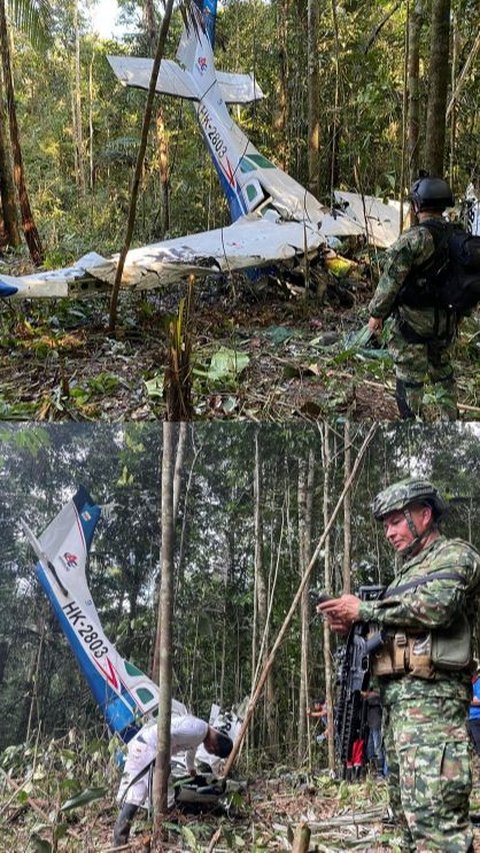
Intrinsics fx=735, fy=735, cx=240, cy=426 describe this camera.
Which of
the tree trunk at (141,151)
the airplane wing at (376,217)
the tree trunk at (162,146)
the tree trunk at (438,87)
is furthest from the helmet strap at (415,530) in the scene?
the tree trunk at (162,146)

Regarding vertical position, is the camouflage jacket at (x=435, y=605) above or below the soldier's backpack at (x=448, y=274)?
below

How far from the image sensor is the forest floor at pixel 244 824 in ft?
7.55

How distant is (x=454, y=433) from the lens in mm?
2850

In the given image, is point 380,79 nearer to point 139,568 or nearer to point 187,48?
point 187,48

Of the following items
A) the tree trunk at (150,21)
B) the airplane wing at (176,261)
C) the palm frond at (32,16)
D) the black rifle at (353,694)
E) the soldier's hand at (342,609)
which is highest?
the tree trunk at (150,21)

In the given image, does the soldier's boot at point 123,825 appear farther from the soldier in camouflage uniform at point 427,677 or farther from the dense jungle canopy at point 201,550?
the soldier in camouflage uniform at point 427,677

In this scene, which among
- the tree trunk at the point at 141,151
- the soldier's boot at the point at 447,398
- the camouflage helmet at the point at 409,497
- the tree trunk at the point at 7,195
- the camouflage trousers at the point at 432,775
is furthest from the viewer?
the tree trunk at the point at 7,195

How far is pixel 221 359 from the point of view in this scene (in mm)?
3971

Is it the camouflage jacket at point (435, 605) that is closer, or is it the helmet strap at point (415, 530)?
the camouflage jacket at point (435, 605)

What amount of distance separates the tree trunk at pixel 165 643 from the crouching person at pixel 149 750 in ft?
0.10

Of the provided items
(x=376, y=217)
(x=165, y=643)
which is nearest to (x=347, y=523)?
(x=165, y=643)

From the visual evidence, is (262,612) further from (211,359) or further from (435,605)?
(211,359)

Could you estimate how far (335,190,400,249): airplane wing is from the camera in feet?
23.0

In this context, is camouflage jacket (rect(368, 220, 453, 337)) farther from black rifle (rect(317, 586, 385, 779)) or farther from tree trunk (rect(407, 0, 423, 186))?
tree trunk (rect(407, 0, 423, 186))
